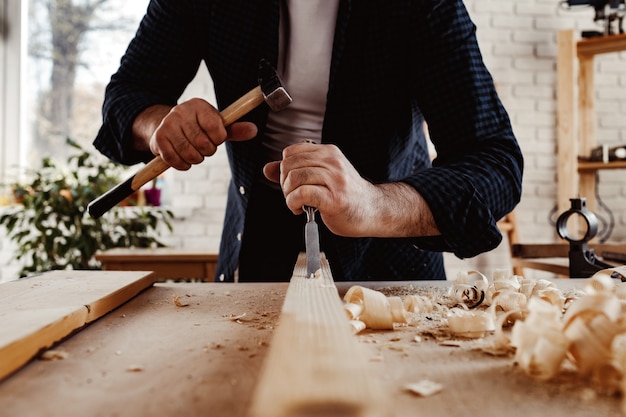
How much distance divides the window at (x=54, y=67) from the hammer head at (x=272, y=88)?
2.64 meters

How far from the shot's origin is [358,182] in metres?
0.79

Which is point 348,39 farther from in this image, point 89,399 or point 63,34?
point 63,34

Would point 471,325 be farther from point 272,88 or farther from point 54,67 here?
point 54,67

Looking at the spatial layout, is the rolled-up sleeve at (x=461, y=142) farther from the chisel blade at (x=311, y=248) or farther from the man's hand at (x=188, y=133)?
the man's hand at (x=188, y=133)

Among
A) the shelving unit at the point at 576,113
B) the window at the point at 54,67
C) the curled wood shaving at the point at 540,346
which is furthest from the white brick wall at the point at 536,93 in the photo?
the curled wood shaving at the point at 540,346

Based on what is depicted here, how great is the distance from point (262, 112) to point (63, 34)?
8.77ft

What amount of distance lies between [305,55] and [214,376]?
32.5 inches

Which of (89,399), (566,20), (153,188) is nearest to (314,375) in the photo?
(89,399)

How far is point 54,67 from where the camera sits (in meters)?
3.25

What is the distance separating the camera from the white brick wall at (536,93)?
10.4ft

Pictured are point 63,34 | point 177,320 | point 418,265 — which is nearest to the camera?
point 177,320

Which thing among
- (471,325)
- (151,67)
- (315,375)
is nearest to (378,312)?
(471,325)

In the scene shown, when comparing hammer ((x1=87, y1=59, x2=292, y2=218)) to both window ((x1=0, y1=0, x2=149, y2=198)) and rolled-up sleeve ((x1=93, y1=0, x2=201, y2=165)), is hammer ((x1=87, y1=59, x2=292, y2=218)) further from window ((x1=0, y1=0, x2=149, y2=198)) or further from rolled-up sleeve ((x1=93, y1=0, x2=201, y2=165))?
window ((x1=0, y1=0, x2=149, y2=198))

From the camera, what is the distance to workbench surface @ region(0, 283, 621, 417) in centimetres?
41
